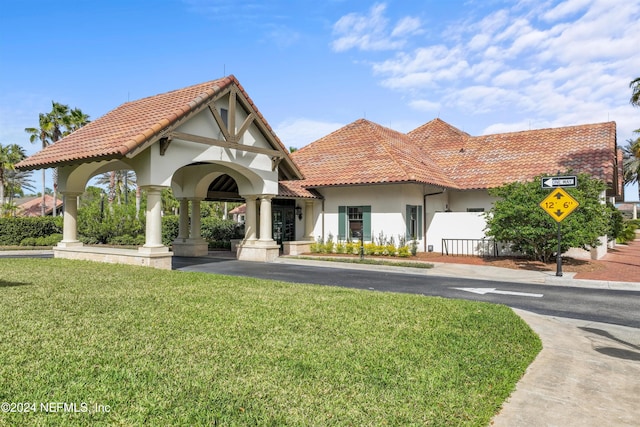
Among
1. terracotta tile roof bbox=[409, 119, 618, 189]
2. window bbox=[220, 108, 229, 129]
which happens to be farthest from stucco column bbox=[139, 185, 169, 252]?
terracotta tile roof bbox=[409, 119, 618, 189]

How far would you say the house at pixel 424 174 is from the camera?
70.6 feet

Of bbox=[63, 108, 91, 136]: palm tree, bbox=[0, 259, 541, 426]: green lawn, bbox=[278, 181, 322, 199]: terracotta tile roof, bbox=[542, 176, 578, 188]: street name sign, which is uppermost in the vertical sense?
bbox=[63, 108, 91, 136]: palm tree

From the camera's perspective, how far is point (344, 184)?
21844 millimetres

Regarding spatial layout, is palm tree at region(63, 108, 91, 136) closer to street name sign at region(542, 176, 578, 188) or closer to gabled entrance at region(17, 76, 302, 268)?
gabled entrance at region(17, 76, 302, 268)

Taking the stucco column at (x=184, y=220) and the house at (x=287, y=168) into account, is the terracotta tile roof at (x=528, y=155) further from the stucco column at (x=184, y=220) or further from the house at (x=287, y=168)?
the stucco column at (x=184, y=220)

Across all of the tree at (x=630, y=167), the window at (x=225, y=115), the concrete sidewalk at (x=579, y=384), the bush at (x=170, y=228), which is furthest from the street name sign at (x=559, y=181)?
the tree at (x=630, y=167)

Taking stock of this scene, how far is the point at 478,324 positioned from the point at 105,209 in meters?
29.5

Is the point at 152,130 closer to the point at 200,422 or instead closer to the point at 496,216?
the point at 200,422

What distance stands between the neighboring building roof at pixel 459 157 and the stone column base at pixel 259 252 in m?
4.59

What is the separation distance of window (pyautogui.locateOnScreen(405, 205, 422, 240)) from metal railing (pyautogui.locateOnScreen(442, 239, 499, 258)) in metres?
1.44

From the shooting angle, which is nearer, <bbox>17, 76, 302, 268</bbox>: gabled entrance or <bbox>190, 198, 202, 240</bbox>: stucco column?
<bbox>17, 76, 302, 268</bbox>: gabled entrance

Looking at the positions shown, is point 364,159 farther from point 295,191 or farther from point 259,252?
point 259,252

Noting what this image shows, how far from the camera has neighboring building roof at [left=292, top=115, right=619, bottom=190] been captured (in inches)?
861

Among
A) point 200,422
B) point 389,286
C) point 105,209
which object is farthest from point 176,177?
point 200,422
